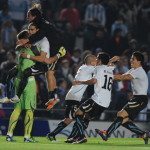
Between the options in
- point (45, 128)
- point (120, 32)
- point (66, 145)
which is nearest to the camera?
point (66, 145)

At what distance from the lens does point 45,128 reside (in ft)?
81.6

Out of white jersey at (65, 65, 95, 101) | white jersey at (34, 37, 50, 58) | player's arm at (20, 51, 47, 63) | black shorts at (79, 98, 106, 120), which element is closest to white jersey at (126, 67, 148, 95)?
white jersey at (65, 65, 95, 101)

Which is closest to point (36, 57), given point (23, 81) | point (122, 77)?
point (23, 81)

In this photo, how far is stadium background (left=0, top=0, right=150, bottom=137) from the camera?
82.8 ft

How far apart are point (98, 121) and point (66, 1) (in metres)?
6.12

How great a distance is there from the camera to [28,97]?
19766mm

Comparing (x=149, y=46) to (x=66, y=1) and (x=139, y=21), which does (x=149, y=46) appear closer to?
(x=139, y=21)

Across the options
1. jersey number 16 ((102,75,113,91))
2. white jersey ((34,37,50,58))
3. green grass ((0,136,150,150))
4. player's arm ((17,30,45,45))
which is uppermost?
player's arm ((17,30,45,45))

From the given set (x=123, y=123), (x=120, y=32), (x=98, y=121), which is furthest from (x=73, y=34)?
(x=123, y=123)

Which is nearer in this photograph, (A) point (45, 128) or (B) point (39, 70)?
(B) point (39, 70)

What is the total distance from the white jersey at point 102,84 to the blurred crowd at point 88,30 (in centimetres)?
532

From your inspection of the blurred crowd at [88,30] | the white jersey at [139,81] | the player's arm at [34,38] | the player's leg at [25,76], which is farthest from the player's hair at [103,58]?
the blurred crowd at [88,30]

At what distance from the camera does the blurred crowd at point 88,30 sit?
2620 cm

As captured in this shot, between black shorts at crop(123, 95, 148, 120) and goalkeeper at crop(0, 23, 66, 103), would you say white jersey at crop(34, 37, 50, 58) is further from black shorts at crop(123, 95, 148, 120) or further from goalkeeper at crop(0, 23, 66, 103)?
black shorts at crop(123, 95, 148, 120)
